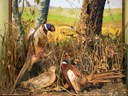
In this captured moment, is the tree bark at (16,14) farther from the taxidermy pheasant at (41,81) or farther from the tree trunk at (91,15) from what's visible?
the tree trunk at (91,15)

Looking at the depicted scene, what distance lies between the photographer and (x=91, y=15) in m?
2.22

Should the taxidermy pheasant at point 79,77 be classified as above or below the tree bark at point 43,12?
below

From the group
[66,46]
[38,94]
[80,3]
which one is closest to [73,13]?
[80,3]

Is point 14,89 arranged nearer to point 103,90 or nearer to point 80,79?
point 80,79

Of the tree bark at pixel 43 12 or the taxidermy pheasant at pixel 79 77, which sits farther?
the tree bark at pixel 43 12

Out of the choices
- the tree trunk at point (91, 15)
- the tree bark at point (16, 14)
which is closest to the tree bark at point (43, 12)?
the tree bark at point (16, 14)

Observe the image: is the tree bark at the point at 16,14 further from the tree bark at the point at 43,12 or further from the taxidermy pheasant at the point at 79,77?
the taxidermy pheasant at the point at 79,77

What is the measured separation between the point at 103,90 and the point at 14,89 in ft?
2.83

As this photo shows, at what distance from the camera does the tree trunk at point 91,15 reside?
2.21m

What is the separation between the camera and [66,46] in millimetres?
2197

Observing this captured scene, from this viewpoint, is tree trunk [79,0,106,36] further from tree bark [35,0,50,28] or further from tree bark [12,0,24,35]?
tree bark [12,0,24,35]

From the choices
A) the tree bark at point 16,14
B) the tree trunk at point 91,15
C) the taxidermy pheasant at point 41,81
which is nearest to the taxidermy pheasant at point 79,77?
the taxidermy pheasant at point 41,81

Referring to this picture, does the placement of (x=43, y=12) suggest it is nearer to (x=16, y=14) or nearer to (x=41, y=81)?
(x=16, y=14)

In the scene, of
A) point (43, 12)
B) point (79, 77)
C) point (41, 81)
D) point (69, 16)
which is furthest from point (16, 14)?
point (79, 77)
